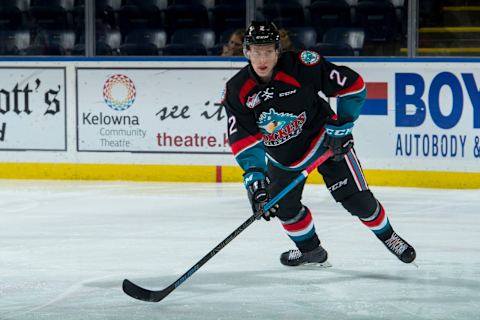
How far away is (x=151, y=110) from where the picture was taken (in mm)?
7727

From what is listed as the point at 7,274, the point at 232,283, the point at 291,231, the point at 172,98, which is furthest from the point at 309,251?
the point at 172,98

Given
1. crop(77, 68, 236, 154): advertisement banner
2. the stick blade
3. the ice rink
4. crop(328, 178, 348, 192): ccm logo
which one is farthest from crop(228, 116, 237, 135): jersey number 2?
crop(77, 68, 236, 154): advertisement banner

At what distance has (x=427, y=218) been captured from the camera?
19.5ft

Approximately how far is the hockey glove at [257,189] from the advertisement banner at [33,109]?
154 inches

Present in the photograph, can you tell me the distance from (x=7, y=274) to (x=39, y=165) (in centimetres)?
344

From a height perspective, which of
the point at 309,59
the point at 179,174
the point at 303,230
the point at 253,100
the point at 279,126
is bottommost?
the point at 179,174

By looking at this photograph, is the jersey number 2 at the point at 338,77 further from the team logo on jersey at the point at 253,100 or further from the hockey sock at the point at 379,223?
the hockey sock at the point at 379,223

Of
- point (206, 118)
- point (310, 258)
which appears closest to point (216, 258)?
point (310, 258)

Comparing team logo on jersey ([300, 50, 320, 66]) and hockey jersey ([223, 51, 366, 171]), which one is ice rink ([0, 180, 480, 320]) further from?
team logo on jersey ([300, 50, 320, 66])

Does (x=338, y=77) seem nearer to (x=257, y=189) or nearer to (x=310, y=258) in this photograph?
(x=257, y=189)

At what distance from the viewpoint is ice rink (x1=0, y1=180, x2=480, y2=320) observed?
378cm

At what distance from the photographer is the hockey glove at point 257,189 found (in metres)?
4.07

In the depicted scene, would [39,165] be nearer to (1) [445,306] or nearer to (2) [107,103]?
(2) [107,103]

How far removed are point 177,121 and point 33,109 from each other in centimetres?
108
